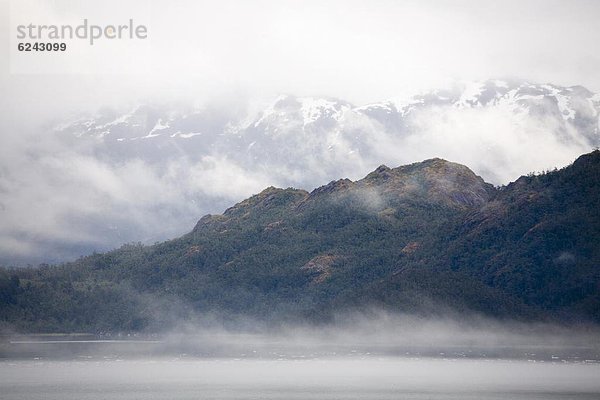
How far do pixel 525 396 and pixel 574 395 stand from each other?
956cm

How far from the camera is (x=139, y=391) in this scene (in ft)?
654

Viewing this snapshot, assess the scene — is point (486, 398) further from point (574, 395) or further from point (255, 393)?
point (255, 393)

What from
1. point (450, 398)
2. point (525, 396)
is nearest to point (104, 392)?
point (450, 398)

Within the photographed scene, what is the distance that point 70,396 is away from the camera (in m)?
190

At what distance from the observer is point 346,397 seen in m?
192

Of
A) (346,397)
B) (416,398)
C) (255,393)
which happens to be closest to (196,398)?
(255,393)

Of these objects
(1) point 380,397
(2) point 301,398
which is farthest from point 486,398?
(2) point 301,398

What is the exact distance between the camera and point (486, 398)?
192 metres

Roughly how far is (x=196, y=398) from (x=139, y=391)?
17.1m

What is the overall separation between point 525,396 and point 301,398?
45.2 m

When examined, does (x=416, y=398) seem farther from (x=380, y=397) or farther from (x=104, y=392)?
(x=104, y=392)

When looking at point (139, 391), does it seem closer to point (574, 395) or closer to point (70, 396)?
point (70, 396)

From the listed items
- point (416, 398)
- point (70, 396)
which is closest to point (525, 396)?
point (416, 398)

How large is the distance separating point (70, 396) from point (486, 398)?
81010 millimetres
